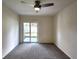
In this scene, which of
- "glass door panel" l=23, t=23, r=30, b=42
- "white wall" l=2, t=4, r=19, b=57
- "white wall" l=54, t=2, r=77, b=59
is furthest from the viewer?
"glass door panel" l=23, t=23, r=30, b=42

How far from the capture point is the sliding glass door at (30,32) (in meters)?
8.80

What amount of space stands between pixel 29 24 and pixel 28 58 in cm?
494

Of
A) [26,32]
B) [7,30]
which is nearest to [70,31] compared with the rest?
[7,30]

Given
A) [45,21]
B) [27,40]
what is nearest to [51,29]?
[45,21]

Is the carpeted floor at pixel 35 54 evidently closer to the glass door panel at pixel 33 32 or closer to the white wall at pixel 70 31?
the white wall at pixel 70 31

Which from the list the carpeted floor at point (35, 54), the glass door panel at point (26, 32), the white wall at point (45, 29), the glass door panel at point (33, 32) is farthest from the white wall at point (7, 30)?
the white wall at point (45, 29)

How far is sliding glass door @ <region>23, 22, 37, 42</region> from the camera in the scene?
880 cm

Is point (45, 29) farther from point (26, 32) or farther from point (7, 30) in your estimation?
point (7, 30)

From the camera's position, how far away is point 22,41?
28.5ft

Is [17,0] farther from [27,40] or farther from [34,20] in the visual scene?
[27,40]

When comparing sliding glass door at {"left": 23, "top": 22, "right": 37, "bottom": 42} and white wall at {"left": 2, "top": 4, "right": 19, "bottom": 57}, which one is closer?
white wall at {"left": 2, "top": 4, "right": 19, "bottom": 57}

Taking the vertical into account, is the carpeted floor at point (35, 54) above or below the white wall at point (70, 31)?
below

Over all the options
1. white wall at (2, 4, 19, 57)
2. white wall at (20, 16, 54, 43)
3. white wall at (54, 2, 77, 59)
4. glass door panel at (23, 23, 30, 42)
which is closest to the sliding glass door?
glass door panel at (23, 23, 30, 42)

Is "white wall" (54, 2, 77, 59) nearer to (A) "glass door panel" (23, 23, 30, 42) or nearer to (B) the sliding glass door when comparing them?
(B) the sliding glass door
